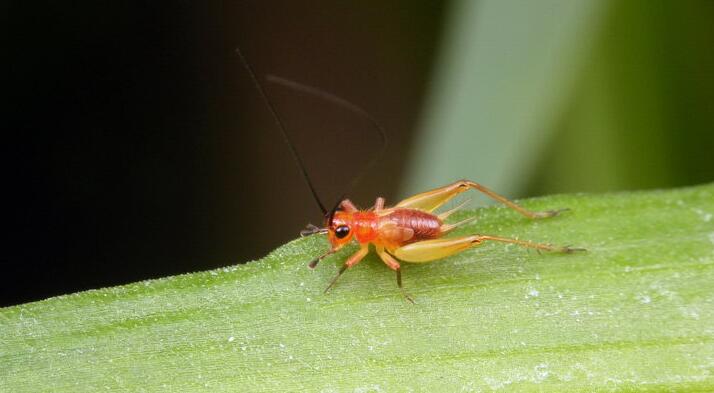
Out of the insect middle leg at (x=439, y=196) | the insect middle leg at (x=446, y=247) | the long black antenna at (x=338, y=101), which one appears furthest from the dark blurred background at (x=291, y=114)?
the insect middle leg at (x=446, y=247)

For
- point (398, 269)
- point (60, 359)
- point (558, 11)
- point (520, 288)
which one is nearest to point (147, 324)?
point (60, 359)

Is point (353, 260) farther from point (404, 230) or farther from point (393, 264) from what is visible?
point (404, 230)

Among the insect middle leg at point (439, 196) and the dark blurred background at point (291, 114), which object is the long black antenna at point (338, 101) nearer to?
the dark blurred background at point (291, 114)

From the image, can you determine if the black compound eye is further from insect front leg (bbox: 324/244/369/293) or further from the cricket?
insect front leg (bbox: 324/244/369/293)

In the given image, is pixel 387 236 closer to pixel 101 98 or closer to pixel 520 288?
pixel 520 288

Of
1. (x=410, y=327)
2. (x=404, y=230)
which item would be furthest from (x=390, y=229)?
(x=410, y=327)

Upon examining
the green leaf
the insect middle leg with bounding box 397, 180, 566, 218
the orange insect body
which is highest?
the insect middle leg with bounding box 397, 180, 566, 218

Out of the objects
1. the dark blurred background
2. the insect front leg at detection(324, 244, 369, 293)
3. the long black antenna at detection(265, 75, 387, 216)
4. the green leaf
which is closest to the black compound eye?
the insect front leg at detection(324, 244, 369, 293)

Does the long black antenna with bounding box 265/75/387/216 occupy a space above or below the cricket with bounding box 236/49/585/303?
above
